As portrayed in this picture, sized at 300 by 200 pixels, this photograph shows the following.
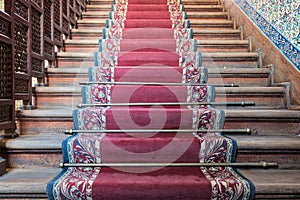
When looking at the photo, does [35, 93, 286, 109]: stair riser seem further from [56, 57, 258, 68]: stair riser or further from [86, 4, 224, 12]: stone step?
[86, 4, 224, 12]: stone step

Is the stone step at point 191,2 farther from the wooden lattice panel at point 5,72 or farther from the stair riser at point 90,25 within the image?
the wooden lattice panel at point 5,72

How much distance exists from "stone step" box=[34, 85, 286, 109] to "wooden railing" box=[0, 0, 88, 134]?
0.50ft

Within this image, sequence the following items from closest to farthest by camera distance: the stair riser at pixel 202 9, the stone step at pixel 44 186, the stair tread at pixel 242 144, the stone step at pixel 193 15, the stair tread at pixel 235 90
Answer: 1. the stone step at pixel 44 186
2. the stair tread at pixel 242 144
3. the stair tread at pixel 235 90
4. the stone step at pixel 193 15
5. the stair riser at pixel 202 9

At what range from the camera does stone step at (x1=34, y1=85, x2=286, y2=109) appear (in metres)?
2.06

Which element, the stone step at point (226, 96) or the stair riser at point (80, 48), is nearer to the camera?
the stone step at point (226, 96)

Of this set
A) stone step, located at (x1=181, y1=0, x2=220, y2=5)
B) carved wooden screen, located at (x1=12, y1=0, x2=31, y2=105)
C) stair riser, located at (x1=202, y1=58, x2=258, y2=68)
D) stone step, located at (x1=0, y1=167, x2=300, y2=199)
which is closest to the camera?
stone step, located at (x1=0, y1=167, x2=300, y2=199)

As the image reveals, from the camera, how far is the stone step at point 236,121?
1.79 m

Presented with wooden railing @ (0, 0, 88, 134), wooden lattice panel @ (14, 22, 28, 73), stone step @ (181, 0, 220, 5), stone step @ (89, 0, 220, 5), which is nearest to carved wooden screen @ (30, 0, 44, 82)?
wooden railing @ (0, 0, 88, 134)

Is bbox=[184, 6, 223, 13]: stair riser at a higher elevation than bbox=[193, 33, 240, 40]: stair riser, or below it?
higher

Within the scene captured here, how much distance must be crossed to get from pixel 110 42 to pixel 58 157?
4.34 ft

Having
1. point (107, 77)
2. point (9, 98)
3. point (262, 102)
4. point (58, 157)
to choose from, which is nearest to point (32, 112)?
point (9, 98)

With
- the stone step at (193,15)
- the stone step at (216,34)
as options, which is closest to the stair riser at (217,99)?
the stone step at (216,34)

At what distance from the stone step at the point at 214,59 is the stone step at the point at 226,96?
468 mm

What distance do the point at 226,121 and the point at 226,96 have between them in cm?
31
